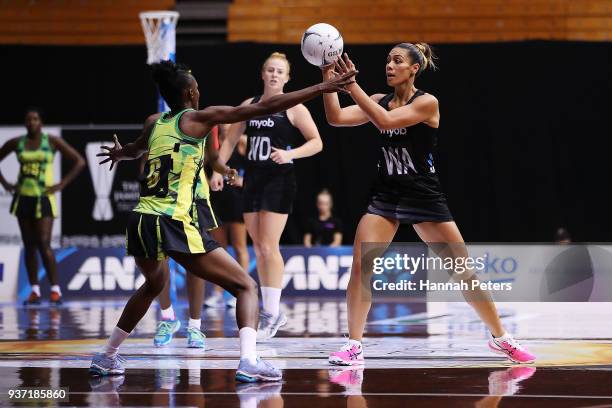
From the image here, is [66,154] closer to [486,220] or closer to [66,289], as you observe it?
[66,289]

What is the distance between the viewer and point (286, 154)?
25.6ft

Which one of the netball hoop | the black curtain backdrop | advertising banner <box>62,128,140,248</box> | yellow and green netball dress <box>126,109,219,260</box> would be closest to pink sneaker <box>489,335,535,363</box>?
yellow and green netball dress <box>126,109,219,260</box>

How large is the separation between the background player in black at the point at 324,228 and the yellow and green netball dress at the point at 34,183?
3301 millimetres

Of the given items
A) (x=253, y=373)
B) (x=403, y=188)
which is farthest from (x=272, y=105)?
(x=253, y=373)

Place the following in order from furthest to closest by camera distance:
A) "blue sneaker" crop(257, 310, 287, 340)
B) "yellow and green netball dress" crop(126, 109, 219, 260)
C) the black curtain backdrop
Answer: the black curtain backdrop
"blue sneaker" crop(257, 310, 287, 340)
"yellow and green netball dress" crop(126, 109, 219, 260)

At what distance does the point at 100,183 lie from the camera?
13.6 m

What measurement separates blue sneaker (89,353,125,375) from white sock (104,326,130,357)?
30mm

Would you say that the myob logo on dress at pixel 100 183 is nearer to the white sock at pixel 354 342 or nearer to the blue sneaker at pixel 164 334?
the blue sneaker at pixel 164 334

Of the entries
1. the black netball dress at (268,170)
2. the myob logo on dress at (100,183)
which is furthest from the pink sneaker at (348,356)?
the myob logo on dress at (100,183)

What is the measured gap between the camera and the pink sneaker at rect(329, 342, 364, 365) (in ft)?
20.9

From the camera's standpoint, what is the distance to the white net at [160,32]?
1072 centimetres

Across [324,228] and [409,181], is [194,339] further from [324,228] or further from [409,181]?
[324,228]

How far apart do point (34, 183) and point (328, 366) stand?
589 cm

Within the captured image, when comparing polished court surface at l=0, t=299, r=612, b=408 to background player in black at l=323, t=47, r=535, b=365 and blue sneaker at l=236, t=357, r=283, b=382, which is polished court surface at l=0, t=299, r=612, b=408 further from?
background player in black at l=323, t=47, r=535, b=365
